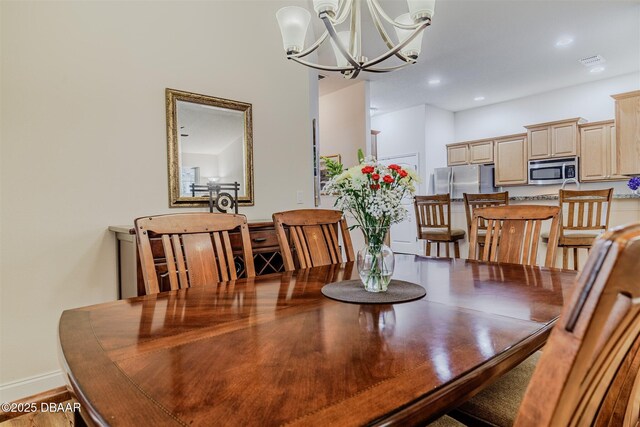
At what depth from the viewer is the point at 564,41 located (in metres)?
4.15

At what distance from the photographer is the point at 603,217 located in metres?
3.32

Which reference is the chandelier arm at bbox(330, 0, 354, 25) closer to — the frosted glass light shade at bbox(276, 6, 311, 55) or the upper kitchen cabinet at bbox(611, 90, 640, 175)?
the frosted glass light shade at bbox(276, 6, 311, 55)

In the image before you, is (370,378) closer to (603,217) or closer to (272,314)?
(272,314)

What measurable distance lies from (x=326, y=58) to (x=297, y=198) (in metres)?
2.07

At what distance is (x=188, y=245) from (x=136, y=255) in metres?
0.85

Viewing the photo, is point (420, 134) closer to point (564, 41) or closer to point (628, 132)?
point (564, 41)

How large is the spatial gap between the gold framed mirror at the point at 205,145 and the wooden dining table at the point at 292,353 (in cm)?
162

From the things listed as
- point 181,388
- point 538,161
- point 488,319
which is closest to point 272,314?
point 181,388

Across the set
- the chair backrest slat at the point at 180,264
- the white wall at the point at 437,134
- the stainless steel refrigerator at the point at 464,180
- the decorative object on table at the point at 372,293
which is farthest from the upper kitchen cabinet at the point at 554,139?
the chair backrest slat at the point at 180,264

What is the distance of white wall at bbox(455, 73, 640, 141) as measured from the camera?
549cm

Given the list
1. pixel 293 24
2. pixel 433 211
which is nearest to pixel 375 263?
pixel 293 24

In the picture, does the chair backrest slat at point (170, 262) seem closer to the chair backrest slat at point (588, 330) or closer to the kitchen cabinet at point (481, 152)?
the chair backrest slat at point (588, 330)

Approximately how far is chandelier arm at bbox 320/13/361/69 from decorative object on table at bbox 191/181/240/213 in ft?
4.35

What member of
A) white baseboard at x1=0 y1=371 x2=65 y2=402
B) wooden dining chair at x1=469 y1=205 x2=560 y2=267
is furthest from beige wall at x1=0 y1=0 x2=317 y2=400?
wooden dining chair at x1=469 y1=205 x2=560 y2=267
